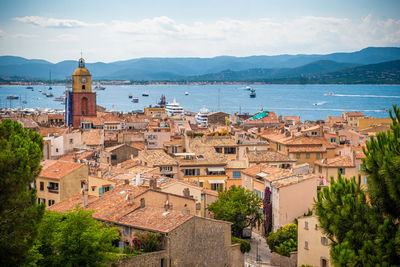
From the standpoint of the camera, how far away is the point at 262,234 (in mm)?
32000

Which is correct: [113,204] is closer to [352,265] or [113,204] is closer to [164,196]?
[164,196]

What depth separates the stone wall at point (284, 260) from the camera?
25.5 metres

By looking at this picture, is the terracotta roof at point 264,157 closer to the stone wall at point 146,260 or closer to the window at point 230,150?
the window at point 230,150

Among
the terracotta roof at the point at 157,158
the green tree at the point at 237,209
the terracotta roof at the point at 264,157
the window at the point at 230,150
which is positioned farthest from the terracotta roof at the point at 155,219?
the window at the point at 230,150

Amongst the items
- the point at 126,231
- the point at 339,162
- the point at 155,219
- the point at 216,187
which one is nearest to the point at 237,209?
the point at 216,187

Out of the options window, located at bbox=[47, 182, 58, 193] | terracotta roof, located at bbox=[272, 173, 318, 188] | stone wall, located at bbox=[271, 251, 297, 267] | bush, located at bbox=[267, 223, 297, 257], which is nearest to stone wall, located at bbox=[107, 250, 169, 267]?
stone wall, located at bbox=[271, 251, 297, 267]

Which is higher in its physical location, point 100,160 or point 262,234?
point 100,160

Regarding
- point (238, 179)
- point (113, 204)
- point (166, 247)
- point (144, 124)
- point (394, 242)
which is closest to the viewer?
point (394, 242)

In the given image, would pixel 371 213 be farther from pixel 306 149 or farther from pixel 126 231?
pixel 306 149

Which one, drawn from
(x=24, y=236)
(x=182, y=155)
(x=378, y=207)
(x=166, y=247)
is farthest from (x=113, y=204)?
(x=182, y=155)

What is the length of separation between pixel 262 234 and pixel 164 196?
952cm

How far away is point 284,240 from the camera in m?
27.6

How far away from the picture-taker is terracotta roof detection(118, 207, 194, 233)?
2057 centimetres

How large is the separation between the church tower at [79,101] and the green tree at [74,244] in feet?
193
